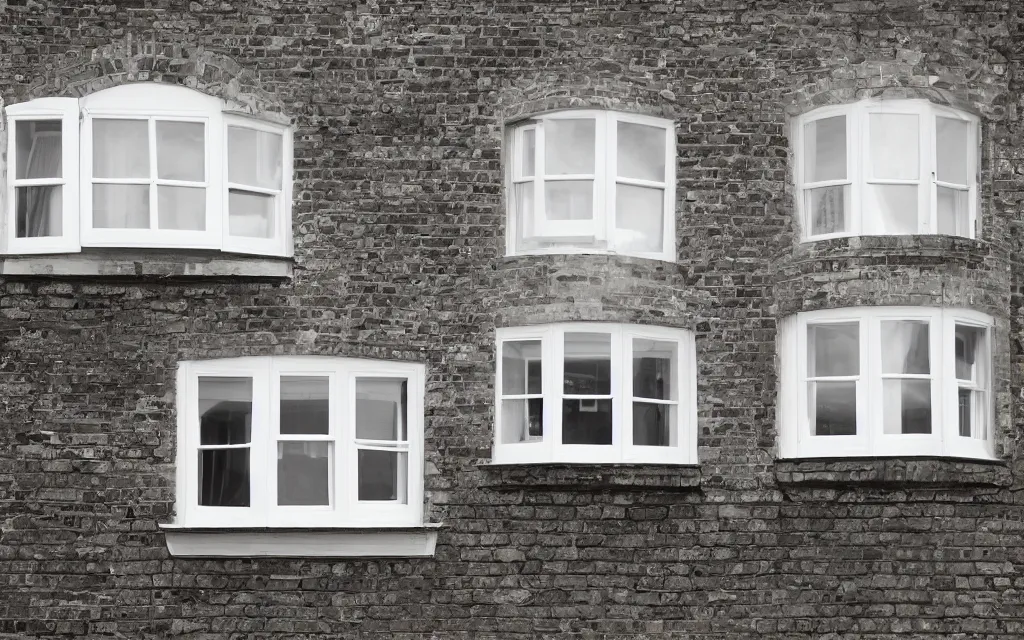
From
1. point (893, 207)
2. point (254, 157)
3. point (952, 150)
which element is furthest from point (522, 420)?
point (952, 150)

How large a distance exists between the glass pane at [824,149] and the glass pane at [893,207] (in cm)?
50

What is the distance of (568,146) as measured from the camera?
17.9m

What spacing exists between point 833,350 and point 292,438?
6.47 meters

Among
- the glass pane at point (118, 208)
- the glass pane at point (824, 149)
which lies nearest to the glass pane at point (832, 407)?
the glass pane at point (824, 149)

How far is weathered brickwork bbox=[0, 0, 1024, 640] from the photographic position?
17203 millimetres

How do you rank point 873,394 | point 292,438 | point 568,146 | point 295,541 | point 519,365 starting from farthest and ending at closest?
point 568,146 → point 519,365 → point 873,394 → point 292,438 → point 295,541

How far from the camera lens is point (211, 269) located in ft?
56.8

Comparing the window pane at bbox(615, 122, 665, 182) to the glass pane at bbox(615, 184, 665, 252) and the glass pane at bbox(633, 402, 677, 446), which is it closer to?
the glass pane at bbox(615, 184, 665, 252)

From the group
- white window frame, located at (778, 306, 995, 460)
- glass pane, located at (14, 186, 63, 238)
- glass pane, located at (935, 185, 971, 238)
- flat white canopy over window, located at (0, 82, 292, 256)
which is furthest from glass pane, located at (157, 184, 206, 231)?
glass pane, located at (935, 185, 971, 238)

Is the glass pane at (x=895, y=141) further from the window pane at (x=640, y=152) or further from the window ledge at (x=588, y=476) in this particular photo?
the window ledge at (x=588, y=476)

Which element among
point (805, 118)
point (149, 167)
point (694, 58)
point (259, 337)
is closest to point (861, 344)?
point (805, 118)

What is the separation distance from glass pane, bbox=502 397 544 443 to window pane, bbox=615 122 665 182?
9.66 ft

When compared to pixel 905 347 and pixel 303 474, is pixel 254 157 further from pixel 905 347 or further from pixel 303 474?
pixel 905 347

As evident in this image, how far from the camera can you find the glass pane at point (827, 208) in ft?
58.9
